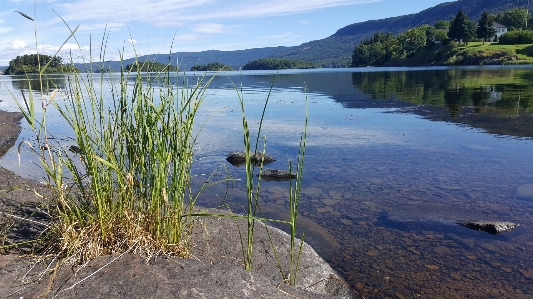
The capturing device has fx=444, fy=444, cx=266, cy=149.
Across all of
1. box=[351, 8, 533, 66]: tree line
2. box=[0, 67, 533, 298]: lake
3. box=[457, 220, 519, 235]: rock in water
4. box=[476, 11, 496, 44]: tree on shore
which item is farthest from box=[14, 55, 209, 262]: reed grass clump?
box=[476, 11, 496, 44]: tree on shore

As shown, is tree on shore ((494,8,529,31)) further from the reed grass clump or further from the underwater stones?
the reed grass clump

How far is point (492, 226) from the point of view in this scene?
589cm

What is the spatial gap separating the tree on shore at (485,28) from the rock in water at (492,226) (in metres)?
110

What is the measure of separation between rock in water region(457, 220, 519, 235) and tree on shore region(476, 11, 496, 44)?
110 meters

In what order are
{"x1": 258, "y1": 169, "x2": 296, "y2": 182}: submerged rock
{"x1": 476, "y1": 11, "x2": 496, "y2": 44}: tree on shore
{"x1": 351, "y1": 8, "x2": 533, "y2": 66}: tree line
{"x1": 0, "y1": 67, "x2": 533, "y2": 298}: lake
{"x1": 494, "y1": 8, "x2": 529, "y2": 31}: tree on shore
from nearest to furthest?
{"x1": 0, "y1": 67, "x2": 533, "y2": 298}: lake → {"x1": 258, "y1": 169, "x2": 296, "y2": 182}: submerged rock → {"x1": 476, "y1": 11, "x2": 496, "y2": 44}: tree on shore → {"x1": 351, "y1": 8, "x2": 533, "y2": 66}: tree line → {"x1": 494, "y1": 8, "x2": 529, "y2": 31}: tree on shore

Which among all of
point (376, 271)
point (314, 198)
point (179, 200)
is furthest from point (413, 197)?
point (179, 200)

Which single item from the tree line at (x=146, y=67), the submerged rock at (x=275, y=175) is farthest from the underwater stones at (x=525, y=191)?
the tree line at (x=146, y=67)

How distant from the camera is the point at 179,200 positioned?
377 cm

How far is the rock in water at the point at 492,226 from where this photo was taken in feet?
19.2

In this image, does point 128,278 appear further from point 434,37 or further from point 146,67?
point 434,37

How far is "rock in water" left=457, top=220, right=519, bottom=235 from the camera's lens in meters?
5.86

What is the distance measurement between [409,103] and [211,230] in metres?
19.3

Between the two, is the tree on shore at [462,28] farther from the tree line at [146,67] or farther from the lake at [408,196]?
the tree line at [146,67]

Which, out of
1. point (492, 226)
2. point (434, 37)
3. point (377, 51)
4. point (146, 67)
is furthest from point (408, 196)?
point (434, 37)
